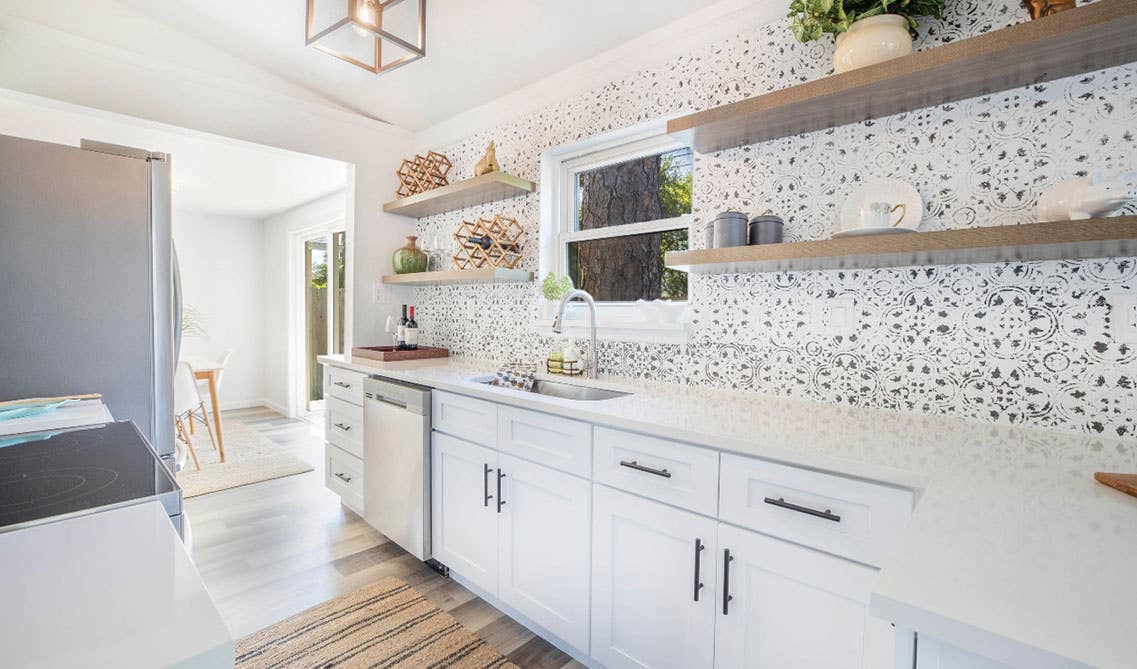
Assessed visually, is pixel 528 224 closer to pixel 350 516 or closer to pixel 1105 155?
pixel 350 516

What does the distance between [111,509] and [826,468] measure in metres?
1.28

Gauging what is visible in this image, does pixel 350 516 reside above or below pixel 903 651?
below

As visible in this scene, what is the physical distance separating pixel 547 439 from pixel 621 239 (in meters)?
1.17

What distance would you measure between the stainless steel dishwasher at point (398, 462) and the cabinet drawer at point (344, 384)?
0.35 ft

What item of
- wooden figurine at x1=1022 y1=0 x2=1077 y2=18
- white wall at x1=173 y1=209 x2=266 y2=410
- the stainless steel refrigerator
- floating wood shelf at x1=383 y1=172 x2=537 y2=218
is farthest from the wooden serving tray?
white wall at x1=173 y1=209 x2=266 y2=410

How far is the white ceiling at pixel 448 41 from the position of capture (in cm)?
220

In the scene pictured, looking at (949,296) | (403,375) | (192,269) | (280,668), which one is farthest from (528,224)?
(192,269)

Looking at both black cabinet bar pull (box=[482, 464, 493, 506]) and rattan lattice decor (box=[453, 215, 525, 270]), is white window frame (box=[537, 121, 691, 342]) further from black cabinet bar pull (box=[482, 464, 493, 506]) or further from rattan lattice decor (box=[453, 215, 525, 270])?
black cabinet bar pull (box=[482, 464, 493, 506])

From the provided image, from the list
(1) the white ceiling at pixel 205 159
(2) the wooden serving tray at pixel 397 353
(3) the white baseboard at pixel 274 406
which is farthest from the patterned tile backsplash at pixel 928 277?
(3) the white baseboard at pixel 274 406

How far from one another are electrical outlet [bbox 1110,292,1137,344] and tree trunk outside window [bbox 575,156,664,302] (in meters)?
1.41

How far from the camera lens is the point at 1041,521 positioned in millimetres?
769

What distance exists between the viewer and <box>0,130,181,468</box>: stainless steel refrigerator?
1.47 m

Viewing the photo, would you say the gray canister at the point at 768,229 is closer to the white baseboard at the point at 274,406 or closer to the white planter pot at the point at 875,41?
the white planter pot at the point at 875,41

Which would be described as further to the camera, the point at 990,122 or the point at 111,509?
the point at 990,122
